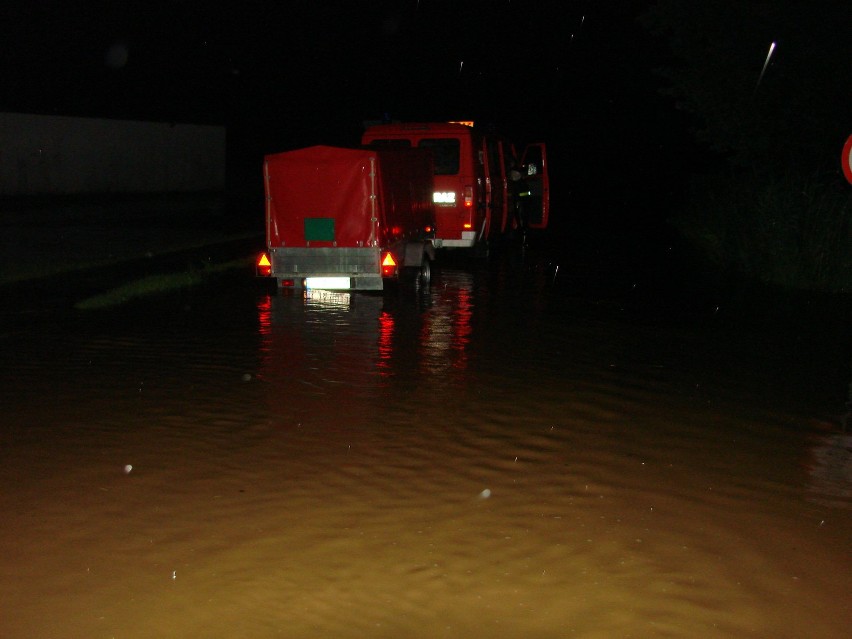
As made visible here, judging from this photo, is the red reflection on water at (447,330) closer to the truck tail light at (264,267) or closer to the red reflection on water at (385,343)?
the red reflection on water at (385,343)

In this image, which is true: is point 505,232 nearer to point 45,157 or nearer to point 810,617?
A: point 810,617

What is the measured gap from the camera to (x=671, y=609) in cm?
499

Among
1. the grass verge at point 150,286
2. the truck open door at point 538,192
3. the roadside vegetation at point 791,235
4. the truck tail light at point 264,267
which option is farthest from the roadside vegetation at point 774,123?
the grass verge at point 150,286

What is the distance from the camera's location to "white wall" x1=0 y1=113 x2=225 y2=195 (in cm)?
3803

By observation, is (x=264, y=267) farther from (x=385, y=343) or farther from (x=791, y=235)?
(x=791, y=235)

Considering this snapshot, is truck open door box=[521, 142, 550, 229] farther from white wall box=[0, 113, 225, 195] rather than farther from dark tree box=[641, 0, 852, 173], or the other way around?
white wall box=[0, 113, 225, 195]

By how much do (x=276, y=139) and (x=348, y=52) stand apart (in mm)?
5673

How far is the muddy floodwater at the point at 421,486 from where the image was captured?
4988 mm

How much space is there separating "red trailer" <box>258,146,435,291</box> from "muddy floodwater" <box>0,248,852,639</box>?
107 inches

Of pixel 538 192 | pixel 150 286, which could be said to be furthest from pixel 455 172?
pixel 538 192

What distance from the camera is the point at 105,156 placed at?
1678 inches

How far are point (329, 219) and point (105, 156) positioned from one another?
29874 millimetres

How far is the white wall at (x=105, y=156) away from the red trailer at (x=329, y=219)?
2508cm

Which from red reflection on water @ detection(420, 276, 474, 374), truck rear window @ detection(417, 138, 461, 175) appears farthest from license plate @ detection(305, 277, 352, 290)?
truck rear window @ detection(417, 138, 461, 175)
